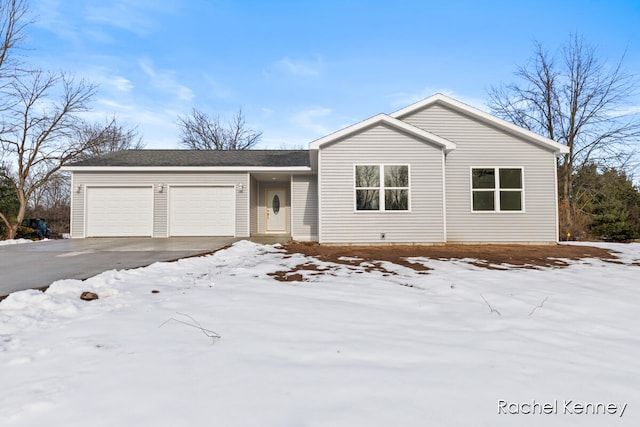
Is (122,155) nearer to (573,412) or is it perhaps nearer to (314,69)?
(314,69)

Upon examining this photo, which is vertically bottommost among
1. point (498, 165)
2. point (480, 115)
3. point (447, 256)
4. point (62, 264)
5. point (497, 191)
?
point (447, 256)

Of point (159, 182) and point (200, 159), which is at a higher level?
point (200, 159)

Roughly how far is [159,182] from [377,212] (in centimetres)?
801

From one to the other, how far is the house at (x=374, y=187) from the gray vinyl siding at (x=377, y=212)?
1.2 inches

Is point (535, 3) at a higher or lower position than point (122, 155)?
higher

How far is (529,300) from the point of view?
378 centimetres

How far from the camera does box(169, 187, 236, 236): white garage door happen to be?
37.7ft

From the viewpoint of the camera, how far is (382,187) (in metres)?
9.52

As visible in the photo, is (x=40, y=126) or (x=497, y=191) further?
(x=40, y=126)

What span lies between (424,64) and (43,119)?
20.8m

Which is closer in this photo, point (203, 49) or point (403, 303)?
point (403, 303)

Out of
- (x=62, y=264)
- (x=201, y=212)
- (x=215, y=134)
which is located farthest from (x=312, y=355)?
(x=215, y=134)

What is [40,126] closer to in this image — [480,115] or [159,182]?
[159,182]

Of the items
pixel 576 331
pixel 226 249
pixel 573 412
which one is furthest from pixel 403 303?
pixel 226 249
